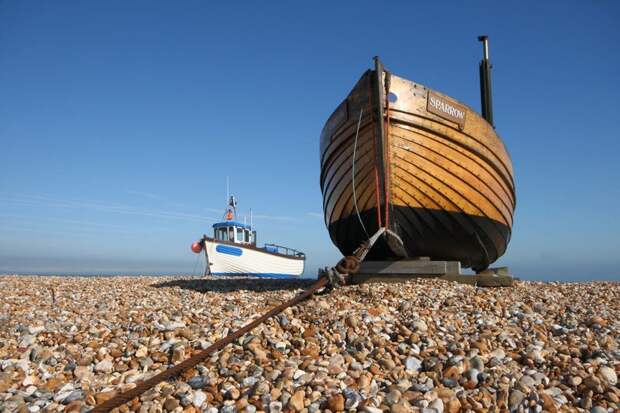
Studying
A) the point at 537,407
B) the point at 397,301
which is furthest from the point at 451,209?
the point at 537,407

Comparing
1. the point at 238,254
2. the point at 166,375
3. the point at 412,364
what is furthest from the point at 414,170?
the point at 238,254

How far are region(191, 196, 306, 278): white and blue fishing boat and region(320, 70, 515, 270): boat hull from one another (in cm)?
1360

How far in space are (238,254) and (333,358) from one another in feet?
58.7

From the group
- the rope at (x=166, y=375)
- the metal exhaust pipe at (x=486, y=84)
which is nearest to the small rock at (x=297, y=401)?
the rope at (x=166, y=375)

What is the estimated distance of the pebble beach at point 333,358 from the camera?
90.7 inches

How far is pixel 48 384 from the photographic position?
2564mm

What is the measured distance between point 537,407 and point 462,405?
0.38 meters

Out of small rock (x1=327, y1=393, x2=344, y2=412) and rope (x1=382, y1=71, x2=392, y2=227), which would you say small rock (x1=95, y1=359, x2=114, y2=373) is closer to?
small rock (x1=327, y1=393, x2=344, y2=412)

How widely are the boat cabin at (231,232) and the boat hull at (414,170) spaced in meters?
15.4

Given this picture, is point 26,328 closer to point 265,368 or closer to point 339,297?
point 265,368

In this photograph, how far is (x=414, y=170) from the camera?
601cm

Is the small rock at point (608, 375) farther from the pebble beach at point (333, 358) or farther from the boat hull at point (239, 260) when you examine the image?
the boat hull at point (239, 260)

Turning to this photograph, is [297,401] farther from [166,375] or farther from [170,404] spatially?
[166,375]

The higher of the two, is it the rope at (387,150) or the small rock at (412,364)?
the rope at (387,150)
